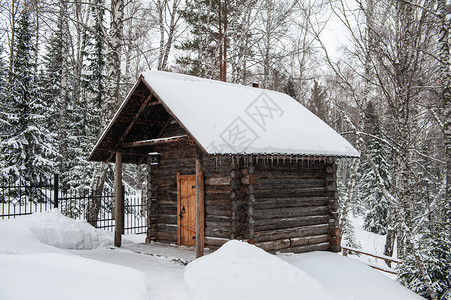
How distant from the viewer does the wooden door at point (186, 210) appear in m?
11.0

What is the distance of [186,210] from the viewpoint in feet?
36.8

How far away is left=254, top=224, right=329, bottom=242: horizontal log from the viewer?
966 cm

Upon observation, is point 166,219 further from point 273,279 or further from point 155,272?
point 273,279

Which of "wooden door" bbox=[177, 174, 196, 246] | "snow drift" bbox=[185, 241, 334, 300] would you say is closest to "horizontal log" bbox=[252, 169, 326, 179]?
"wooden door" bbox=[177, 174, 196, 246]

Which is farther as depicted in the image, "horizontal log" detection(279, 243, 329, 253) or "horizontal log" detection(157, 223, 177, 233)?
"horizontal log" detection(157, 223, 177, 233)

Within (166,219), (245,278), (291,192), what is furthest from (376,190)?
(245,278)

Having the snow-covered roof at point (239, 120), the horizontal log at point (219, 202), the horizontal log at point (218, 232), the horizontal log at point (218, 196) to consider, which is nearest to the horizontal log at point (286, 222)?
the horizontal log at point (218, 232)

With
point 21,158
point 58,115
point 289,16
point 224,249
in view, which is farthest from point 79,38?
point 224,249

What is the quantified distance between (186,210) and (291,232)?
3391 mm

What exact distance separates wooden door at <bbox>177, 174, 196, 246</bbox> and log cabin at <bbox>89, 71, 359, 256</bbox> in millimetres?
32

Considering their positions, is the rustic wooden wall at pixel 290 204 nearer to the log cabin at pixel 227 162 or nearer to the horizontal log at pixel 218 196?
the log cabin at pixel 227 162

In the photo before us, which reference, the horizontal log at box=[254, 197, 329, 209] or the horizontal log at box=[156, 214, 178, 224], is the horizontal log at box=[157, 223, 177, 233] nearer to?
the horizontal log at box=[156, 214, 178, 224]

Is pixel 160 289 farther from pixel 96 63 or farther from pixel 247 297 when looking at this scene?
pixel 96 63

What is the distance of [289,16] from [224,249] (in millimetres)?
16865
